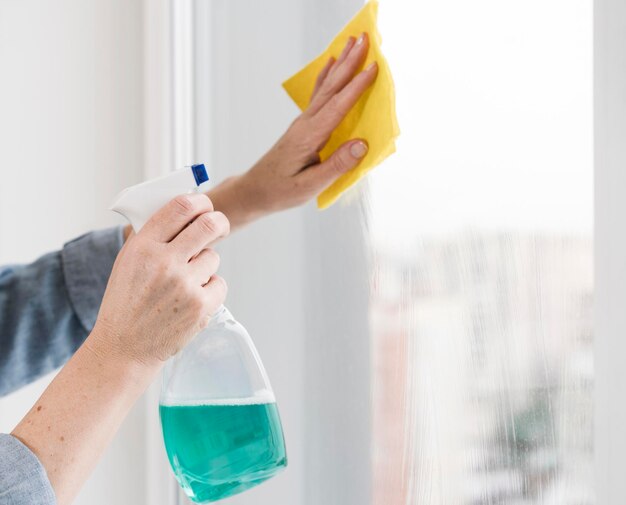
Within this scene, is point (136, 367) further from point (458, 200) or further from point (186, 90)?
point (186, 90)

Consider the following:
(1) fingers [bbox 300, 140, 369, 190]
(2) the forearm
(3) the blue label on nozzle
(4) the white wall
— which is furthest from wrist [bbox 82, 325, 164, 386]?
(4) the white wall

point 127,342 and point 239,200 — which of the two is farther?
point 239,200

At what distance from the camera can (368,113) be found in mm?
592

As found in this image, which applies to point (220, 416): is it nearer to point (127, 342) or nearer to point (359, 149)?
point (127, 342)

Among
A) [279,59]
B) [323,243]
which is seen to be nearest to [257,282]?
[323,243]

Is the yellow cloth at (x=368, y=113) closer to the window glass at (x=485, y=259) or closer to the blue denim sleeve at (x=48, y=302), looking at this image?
the window glass at (x=485, y=259)

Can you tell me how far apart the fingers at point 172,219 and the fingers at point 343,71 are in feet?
0.58

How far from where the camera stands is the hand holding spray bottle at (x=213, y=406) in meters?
0.52

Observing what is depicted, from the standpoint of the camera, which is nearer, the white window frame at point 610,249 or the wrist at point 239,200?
the white window frame at point 610,249

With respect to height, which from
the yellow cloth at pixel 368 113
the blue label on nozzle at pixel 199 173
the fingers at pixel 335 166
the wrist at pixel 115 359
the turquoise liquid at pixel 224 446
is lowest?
the turquoise liquid at pixel 224 446

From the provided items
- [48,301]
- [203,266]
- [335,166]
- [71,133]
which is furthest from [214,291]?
[71,133]

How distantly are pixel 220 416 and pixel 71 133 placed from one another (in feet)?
1.79

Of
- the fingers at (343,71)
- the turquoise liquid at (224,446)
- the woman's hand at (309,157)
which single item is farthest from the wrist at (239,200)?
the turquoise liquid at (224,446)

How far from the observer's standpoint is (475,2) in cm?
58
